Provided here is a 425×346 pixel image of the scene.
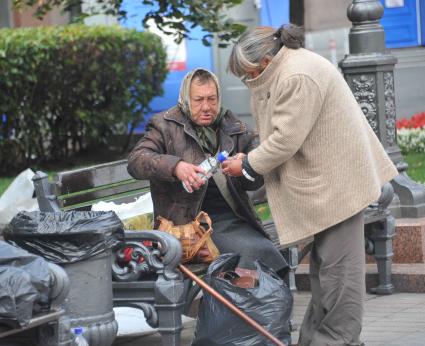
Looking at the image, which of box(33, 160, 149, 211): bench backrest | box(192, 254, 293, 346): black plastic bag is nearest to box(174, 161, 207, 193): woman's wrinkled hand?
box(192, 254, 293, 346): black plastic bag

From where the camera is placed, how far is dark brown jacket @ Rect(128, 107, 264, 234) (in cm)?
581

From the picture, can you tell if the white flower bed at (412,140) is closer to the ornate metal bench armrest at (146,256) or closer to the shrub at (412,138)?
the shrub at (412,138)

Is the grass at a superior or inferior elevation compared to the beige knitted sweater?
inferior

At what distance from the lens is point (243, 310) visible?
533cm

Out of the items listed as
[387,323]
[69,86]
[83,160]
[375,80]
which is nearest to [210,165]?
[387,323]

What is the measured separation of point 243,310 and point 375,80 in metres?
3.38

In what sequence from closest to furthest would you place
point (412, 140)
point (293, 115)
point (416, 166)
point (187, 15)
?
point (293, 115), point (187, 15), point (416, 166), point (412, 140)

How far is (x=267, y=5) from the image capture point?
15922mm

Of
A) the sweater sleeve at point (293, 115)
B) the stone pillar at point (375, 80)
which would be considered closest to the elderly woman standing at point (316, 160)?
the sweater sleeve at point (293, 115)

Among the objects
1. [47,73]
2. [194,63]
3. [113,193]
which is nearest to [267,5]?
[194,63]

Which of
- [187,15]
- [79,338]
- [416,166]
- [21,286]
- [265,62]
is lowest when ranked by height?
[416,166]

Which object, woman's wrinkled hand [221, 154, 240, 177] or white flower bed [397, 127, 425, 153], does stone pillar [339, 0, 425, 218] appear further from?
white flower bed [397, 127, 425, 153]

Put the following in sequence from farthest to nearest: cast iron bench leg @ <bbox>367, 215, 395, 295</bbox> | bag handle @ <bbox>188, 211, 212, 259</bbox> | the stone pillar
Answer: the stone pillar
cast iron bench leg @ <bbox>367, 215, 395, 295</bbox>
bag handle @ <bbox>188, 211, 212, 259</bbox>

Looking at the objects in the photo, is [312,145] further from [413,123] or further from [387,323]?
[413,123]
